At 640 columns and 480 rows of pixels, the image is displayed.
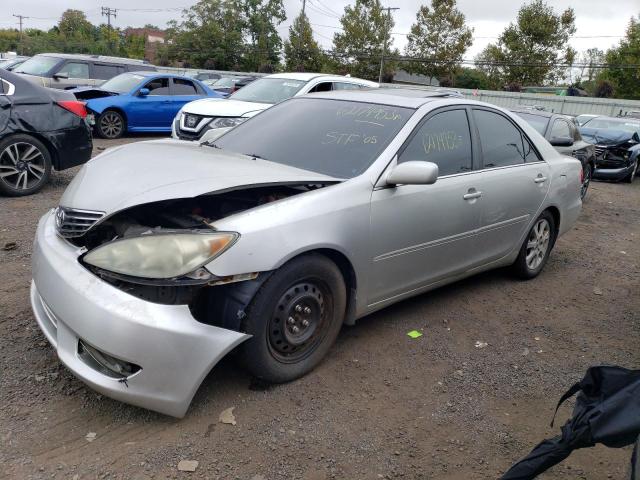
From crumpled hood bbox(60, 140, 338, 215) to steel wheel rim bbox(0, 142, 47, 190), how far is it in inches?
140

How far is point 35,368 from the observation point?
10.4ft

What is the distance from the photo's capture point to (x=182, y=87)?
1317 centimetres

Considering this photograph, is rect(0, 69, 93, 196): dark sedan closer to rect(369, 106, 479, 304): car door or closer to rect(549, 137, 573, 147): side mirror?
rect(369, 106, 479, 304): car door

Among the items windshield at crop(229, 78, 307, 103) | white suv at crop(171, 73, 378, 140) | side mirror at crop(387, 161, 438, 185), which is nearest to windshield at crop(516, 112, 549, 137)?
white suv at crop(171, 73, 378, 140)

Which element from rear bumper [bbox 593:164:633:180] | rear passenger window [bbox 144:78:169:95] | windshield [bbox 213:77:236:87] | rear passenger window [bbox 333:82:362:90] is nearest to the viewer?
rear passenger window [bbox 333:82:362:90]

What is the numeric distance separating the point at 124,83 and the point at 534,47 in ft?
113

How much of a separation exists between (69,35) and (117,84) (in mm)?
71410

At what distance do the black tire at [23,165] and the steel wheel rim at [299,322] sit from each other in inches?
198

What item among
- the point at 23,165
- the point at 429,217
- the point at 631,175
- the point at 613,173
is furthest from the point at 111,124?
the point at 631,175

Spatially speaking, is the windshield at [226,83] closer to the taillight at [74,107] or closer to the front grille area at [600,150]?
the front grille area at [600,150]

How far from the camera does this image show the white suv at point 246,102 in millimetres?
9453

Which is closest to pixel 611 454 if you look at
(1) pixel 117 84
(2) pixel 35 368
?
(2) pixel 35 368

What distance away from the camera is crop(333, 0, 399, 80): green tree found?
48375 millimetres

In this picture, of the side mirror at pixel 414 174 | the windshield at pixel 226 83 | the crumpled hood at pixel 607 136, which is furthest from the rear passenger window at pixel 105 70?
the side mirror at pixel 414 174
